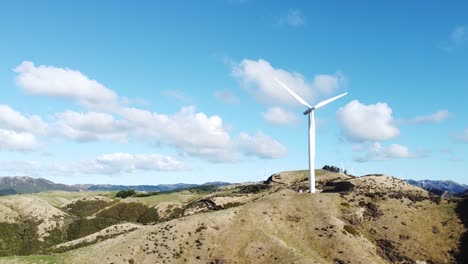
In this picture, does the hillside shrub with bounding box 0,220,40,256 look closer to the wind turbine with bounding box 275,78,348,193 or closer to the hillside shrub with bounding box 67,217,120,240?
the hillside shrub with bounding box 67,217,120,240

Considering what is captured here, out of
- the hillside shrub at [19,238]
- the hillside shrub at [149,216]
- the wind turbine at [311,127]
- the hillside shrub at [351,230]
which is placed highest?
the wind turbine at [311,127]

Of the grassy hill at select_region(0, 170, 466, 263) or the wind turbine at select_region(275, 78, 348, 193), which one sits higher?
the wind turbine at select_region(275, 78, 348, 193)

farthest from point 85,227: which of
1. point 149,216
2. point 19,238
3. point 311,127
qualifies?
point 311,127

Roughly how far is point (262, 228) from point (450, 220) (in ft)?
156

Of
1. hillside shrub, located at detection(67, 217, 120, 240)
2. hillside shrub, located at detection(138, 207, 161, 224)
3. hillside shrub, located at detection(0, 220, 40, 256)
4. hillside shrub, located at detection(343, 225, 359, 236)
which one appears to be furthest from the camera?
hillside shrub, located at detection(138, 207, 161, 224)

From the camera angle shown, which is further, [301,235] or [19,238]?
[19,238]

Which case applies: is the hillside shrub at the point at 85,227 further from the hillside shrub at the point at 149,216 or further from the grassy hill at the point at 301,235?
the grassy hill at the point at 301,235

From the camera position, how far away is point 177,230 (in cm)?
9812

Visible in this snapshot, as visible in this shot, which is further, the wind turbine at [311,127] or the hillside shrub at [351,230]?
the wind turbine at [311,127]

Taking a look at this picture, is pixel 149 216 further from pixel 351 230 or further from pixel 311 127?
pixel 351 230

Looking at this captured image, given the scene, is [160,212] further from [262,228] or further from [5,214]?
[262,228]

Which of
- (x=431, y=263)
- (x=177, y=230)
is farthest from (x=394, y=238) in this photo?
(x=177, y=230)

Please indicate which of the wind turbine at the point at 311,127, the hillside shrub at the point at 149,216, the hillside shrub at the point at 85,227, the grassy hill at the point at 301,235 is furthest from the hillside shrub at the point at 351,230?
the hillside shrub at the point at 149,216

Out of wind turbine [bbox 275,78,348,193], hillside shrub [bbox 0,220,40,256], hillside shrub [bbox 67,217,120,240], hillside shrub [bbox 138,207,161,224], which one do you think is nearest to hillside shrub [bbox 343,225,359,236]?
wind turbine [bbox 275,78,348,193]
